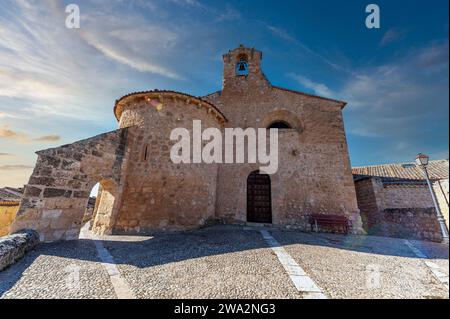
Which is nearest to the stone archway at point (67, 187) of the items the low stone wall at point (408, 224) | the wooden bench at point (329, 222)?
the wooden bench at point (329, 222)

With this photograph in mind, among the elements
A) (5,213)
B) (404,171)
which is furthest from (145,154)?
(404,171)

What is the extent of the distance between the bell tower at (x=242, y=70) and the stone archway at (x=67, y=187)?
7.20 m

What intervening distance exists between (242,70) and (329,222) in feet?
31.4

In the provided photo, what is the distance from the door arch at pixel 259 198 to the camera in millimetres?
8438

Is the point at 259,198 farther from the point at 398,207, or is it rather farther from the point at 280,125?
the point at 398,207

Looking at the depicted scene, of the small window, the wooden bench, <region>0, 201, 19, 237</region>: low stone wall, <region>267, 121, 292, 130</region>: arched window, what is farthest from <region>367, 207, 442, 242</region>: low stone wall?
<region>0, 201, 19, 237</region>: low stone wall

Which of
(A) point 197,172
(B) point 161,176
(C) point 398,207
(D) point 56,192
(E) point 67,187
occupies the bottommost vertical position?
(D) point 56,192

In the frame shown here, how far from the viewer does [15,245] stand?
3.20m

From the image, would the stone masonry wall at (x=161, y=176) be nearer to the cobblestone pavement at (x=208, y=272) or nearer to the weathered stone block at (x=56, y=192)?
the cobblestone pavement at (x=208, y=272)

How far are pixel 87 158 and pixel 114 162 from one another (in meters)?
0.84

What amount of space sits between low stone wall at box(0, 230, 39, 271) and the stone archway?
0.37 m

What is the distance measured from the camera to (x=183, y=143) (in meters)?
7.02
